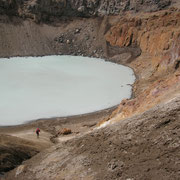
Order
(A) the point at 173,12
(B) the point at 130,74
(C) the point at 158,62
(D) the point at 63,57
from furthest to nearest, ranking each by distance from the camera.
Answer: (D) the point at 63,57 < (A) the point at 173,12 < (B) the point at 130,74 < (C) the point at 158,62

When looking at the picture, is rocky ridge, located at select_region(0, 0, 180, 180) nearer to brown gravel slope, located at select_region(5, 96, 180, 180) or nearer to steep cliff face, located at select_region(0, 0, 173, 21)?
brown gravel slope, located at select_region(5, 96, 180, 180)

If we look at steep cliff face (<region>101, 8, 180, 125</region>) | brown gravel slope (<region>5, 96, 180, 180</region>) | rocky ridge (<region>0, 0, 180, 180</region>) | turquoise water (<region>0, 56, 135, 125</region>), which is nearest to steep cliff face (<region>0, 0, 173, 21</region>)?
rocky ridge (<region>0, 0, 180, 180</region>)

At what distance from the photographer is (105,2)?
168ft

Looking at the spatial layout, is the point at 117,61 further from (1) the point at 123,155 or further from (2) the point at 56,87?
→ (1) the point at 123,155

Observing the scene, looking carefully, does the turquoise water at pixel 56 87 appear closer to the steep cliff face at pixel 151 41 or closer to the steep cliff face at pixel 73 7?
the steep cliff face at pixel 151 41

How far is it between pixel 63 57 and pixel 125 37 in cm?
1122

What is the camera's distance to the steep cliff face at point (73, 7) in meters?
47.1

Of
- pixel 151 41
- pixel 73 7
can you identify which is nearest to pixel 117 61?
pixel 151 41

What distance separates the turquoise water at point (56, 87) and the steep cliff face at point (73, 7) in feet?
44.1

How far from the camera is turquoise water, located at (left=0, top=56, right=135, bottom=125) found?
2277cm

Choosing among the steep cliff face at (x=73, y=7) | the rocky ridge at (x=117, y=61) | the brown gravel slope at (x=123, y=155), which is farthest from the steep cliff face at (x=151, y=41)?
the brown gravel slope at (x=123, y=155)

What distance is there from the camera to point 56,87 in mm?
27703

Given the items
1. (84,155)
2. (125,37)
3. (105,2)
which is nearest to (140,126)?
(84,155)

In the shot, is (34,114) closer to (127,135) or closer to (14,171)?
(14,171)
